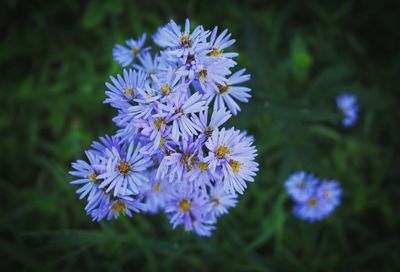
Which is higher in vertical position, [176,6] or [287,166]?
[176,6]

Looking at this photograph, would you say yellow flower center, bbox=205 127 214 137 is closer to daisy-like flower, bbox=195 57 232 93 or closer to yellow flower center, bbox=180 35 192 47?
daisy-like flower, bbox=195 57 232 93

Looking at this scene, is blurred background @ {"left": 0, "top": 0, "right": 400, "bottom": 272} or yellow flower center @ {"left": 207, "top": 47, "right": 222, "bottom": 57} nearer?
yellow flower center @ {"left": 207, "top": 47, "right": 222, "bottom": 57}

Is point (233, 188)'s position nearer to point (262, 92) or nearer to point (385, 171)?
point (262, 92)

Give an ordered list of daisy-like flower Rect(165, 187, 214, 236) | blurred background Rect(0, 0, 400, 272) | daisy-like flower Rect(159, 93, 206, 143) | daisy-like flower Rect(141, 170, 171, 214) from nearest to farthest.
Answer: daisy-like flower Rect(159, 93, 206, 143), daisy-like flower Rect(165, 187, 214, 236), daisy-like flower Rect(141, 170, 171, 214), blurred background Rect(0, 0, 400, 272)

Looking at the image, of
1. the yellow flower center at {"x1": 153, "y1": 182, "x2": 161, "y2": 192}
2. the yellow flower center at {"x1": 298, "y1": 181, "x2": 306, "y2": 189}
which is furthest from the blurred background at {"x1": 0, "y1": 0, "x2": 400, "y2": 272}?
the yellow flower center at {"x1": 153, "y1": 182, "x2": 161, "y2": 192}

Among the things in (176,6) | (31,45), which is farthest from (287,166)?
(31,45)

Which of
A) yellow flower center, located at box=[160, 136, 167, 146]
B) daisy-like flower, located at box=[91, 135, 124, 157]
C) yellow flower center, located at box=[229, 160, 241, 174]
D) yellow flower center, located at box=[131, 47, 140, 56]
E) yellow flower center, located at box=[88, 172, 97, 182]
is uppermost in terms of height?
yellow flower center, located at box=[131, 47, 140, 56]

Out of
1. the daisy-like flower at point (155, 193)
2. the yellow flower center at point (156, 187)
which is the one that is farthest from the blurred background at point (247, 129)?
the yellow flower center at point (156, 187)
